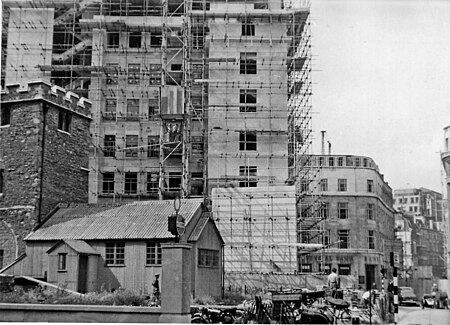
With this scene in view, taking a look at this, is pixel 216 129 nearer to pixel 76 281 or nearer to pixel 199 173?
pixel 199 173

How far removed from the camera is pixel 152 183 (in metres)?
49.5

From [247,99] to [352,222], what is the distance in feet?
60.3

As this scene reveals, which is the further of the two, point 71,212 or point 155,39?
point 155,39

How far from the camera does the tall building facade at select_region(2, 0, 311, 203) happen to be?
48.6 meters

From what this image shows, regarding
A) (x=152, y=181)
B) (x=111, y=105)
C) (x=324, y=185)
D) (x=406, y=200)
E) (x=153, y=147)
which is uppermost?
(x=111, y=105)

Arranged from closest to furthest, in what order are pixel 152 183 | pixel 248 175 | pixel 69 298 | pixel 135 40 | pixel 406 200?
1. pixel 69 298
2. pixel 248 175
3. pixel 152 183
4. pixel 135 40
5. pixel 406 200

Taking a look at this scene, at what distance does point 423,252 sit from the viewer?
59688 mm

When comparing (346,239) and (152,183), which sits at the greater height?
(152,183)

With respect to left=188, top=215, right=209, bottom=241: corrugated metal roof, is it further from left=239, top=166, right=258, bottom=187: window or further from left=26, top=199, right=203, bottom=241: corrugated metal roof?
left=239, top=166, right=258, bottom=187: window

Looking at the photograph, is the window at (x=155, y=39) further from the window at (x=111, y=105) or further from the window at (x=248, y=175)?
the window at (x=248, y=175)

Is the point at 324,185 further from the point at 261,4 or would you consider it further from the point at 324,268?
the point at 261,4

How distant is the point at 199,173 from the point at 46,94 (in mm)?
16792

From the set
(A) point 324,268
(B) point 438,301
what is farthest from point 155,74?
(B) point 438,301

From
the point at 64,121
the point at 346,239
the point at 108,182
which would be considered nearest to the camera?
the point at 64,121
